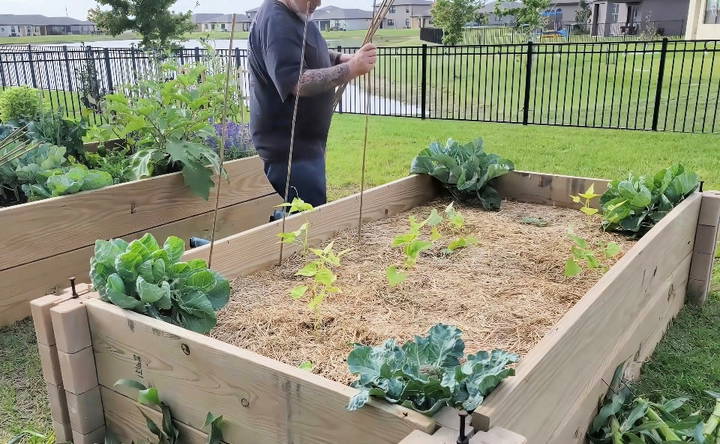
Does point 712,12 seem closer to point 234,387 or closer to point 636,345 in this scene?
point 636,345

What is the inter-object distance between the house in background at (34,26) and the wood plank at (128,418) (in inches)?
3857

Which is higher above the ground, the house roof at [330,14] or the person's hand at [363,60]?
the house roof at [330,14]

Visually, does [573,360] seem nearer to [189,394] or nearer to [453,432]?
[453,432]

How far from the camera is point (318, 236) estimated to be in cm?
290

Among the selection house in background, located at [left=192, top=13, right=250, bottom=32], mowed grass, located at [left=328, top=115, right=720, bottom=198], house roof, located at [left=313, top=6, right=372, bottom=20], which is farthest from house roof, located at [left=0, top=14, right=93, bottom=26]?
mowed grass, located at [left=328, top=115, right=720, bottom=198]

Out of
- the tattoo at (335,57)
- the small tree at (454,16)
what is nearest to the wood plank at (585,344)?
the tattoo at (335,57)

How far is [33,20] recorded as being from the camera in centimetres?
9344

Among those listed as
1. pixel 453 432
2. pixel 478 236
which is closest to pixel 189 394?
pixel 453 432

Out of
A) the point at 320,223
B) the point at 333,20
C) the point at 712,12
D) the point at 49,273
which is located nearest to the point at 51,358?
the point at 320,223

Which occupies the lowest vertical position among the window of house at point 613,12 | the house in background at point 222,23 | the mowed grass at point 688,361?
the mowed grass at point 688,361

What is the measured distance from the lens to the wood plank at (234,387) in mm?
1287

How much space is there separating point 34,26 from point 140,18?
8037 centimetres

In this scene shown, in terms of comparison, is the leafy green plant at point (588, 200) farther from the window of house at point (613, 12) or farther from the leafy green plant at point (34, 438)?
the window of house at point (613, 12)

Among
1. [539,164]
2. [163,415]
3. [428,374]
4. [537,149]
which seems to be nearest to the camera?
[428,374]
